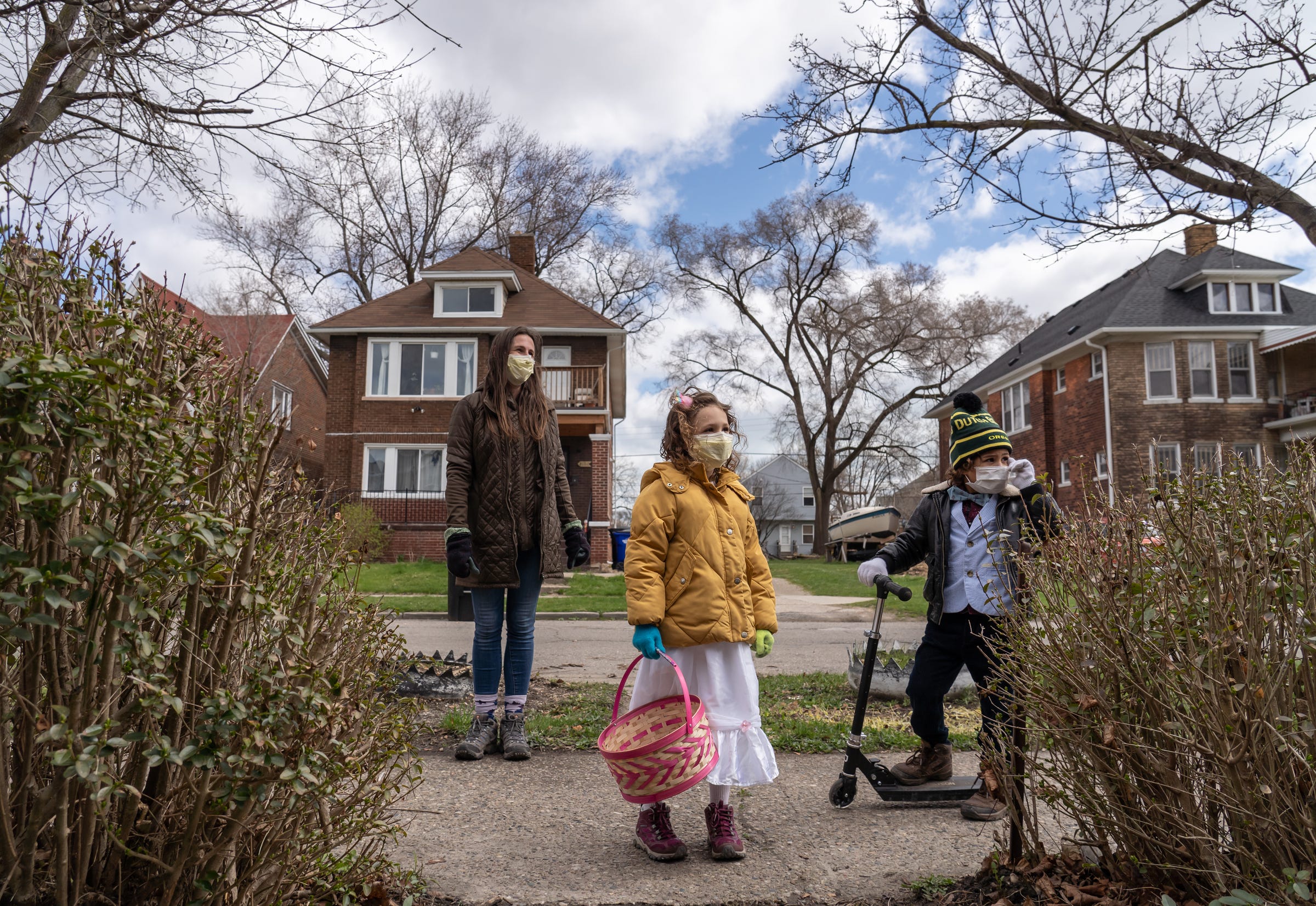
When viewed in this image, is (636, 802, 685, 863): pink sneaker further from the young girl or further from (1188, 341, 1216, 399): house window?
(1188, 341, 1216, 399): house window

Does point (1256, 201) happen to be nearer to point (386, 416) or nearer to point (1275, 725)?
point (1275, 725)

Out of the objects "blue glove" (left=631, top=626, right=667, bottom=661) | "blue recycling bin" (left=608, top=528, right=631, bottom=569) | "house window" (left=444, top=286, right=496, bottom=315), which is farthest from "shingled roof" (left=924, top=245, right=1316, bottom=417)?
"blue glove" (left=631, top=626, right=667, bottom=661)

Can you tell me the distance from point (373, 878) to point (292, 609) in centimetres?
96

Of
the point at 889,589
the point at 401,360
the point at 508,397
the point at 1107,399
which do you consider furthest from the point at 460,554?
Answer: the point at 1107,399

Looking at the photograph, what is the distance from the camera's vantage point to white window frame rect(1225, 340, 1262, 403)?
27062 mm

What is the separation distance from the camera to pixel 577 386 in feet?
84.2

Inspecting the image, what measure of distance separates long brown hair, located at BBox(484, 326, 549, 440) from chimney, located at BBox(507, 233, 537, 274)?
2661cm

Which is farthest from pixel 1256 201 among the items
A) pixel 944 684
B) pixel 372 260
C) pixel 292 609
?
pixel 372 260

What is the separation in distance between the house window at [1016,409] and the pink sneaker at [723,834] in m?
31.8

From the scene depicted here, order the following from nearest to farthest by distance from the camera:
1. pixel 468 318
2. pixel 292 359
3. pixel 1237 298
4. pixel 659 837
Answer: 1. pixel 659 837
2. pixel 468 318
3. pixel 1237 298
4. pixel 292 359

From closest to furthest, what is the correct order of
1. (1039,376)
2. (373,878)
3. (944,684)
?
(373,878) < (944,684) < (1039,376)

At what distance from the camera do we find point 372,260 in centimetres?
3416

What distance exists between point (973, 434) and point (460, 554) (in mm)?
2542

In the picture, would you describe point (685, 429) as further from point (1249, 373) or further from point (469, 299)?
point (1249, 373)
